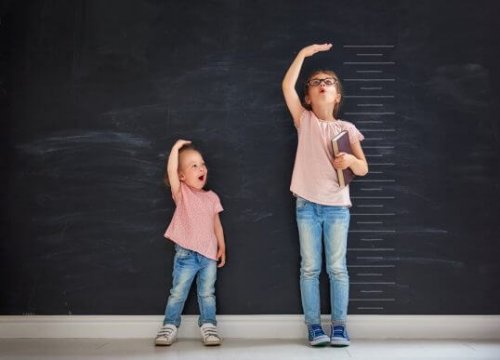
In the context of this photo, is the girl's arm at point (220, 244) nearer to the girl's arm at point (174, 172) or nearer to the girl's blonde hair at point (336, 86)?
the girl's arm at point (174, 172)

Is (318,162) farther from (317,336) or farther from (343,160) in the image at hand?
(317,336)

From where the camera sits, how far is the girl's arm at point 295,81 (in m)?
2.57

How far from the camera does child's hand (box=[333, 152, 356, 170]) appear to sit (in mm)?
2500

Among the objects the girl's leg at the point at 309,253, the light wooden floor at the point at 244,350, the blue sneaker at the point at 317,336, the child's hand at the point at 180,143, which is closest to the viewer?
the light wooden floor at the point at 244,350

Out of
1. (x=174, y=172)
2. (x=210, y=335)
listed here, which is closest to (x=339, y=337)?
(x=210, y=335)

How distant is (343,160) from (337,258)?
16.8 inches

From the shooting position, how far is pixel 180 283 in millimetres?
2566

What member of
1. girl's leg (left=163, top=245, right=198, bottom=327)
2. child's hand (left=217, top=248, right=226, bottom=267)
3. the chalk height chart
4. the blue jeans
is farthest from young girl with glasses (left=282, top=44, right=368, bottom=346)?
girl's leg (left=163, top=245, right=198, bottom=327)

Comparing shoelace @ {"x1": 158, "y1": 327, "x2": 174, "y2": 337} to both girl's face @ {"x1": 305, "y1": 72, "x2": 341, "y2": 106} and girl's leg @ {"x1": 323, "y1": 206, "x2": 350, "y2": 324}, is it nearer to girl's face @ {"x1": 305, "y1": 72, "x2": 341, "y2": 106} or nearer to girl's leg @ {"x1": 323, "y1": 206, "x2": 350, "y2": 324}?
girl's leg @ {"x1": 323, "y1": 206, "x2": 350, "y2": 324}

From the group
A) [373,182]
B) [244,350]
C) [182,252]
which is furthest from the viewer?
[373,182]

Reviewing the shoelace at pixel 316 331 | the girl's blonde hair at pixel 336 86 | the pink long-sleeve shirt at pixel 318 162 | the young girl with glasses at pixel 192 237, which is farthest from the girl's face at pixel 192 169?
the shoelace at pixel 316 331

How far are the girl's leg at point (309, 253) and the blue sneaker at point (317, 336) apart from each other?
49mm

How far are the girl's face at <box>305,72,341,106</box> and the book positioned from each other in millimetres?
172

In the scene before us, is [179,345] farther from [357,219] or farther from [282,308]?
[357,219]
